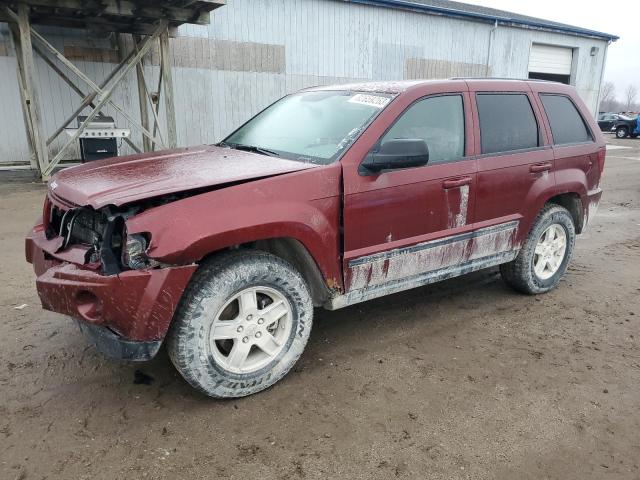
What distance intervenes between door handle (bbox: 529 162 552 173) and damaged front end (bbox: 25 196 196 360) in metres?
2.94

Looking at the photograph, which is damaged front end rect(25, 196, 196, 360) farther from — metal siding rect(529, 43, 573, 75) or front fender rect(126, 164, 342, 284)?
metal siding rect(529, 43, 573, 75)

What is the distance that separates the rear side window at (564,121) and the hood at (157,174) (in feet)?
8.38

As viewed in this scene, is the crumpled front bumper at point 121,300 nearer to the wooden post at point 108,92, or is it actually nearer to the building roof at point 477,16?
the wooden post at point 108,92

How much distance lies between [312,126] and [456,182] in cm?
111

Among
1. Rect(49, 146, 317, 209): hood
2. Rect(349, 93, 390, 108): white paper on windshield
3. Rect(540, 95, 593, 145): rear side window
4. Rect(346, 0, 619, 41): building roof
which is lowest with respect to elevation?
Rect(49, 146, 317, 209): hood

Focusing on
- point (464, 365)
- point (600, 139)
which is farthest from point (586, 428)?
point (600, 139)

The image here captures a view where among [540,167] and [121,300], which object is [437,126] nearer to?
[540,167]

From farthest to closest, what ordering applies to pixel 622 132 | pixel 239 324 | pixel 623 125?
1. pixel 622 132
2. pixel 623 125
3. pixel 239 324

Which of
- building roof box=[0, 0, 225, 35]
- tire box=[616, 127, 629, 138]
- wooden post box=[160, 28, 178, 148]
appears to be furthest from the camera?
tire box=[616, 127, 629, 138]

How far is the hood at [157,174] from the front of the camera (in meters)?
2.57

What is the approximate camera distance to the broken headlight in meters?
2.46

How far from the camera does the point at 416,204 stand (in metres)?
3.41

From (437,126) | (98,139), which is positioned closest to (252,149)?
(437,126)

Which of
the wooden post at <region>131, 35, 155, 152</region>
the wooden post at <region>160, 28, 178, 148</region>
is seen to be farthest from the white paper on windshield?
the wooden post at <region>131, 35, 155, 152</region>
